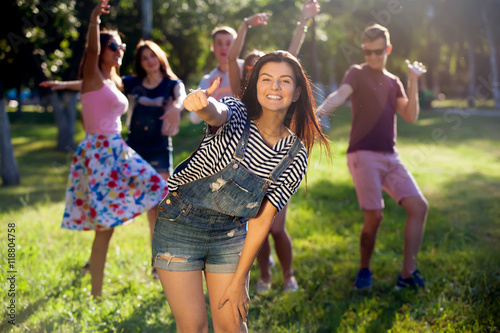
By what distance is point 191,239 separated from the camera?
2.72 m

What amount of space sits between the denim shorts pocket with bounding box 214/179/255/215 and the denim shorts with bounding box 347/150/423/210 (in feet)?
7.18

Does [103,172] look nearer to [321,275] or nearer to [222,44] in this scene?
[222,44]

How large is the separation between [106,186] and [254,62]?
5.12 ft

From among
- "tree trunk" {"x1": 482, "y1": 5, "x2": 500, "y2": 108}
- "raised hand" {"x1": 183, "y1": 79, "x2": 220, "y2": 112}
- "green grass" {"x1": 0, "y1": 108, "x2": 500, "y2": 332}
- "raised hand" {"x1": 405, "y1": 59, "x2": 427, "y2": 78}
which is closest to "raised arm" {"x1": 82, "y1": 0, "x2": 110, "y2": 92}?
"green grass" {"x1": 0, "y1": 108, "x2": 500, "y2": 332}

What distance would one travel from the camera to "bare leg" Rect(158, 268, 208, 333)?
8.87 feet

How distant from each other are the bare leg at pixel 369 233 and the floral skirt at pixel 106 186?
72.3 inches

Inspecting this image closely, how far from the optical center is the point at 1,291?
4348 mm

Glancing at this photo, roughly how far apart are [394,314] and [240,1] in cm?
2288

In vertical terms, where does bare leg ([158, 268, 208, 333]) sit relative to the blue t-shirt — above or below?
below

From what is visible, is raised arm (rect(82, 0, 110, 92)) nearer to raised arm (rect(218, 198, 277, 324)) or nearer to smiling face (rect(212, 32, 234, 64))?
smiling face (rect(212, 32, 234, 64))

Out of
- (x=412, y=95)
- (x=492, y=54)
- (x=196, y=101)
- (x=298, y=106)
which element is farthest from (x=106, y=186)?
(x=492, y=54)

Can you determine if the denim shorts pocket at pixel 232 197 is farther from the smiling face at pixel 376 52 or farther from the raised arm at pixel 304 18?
the smiling face at pixel 376 52

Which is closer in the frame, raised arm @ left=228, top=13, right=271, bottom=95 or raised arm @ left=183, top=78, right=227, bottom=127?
raised arm @ left=183, top=78, right=227, bottom=127

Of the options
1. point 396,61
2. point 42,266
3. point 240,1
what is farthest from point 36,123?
point 42,266
